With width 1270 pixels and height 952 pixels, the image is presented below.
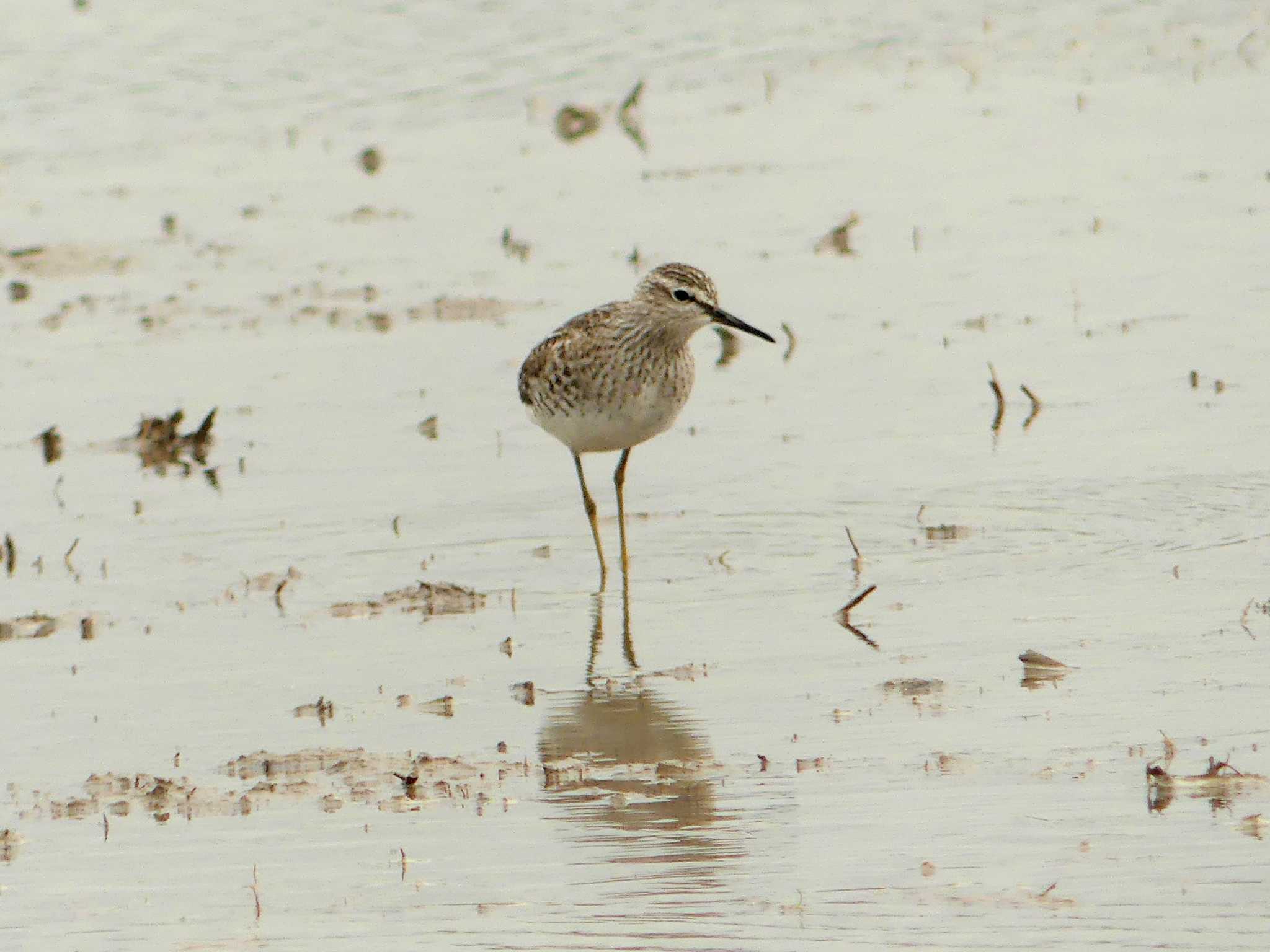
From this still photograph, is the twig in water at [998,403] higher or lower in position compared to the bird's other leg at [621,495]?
higher

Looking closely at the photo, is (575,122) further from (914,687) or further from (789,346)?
(914,687)

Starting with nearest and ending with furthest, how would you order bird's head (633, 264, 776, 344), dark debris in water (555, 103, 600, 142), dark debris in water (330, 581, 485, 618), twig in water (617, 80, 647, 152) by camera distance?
dark debris in water (330, 581, 485, 618) → bird's head (633, 264, 776, 344) → twig in water (617, 80, 647, 152) → dark debris in water (555, 103, 600, 142)

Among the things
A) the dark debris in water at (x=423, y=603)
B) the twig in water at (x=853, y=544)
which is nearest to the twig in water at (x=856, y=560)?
the twig in water at (x=853, y=544)

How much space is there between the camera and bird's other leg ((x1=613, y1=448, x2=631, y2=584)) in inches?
355

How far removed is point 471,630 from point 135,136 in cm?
1273


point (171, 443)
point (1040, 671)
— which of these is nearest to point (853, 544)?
point (1040, 671)

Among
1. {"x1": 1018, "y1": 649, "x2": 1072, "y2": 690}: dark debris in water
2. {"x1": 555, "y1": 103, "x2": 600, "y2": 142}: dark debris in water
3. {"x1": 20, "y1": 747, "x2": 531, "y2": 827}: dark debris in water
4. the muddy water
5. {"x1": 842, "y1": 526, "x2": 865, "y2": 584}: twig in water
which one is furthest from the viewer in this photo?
{"x1": 555, "y1": 103, "x2": 600, "y2": 142}: dark debris in water

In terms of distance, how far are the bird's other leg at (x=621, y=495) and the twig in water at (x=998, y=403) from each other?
1.71m

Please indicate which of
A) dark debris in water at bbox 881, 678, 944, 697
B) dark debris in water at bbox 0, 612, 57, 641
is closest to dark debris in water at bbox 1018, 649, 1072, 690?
dark debris in water at bbox 881, 678, 944, 697

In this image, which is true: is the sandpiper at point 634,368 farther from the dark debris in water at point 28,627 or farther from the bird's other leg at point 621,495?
the dark debris in water at point 28,627

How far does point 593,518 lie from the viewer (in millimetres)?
9398

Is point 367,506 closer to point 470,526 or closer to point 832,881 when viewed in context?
point 470,526

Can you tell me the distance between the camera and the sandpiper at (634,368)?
30.8 feet

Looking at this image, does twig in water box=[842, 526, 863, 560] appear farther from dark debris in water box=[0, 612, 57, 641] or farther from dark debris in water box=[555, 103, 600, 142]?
dark debris in water box=[555, 103, 600, 142]
